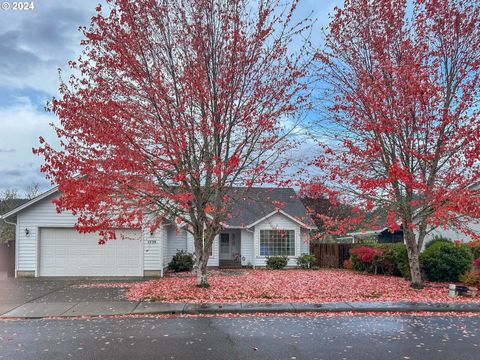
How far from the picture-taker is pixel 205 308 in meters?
11.2

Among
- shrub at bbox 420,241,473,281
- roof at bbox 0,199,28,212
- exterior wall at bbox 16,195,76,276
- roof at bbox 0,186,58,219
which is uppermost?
roof at bbox 0,199,28,212

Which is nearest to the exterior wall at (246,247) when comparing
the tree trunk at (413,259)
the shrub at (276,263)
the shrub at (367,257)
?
the shrub at (276,263)

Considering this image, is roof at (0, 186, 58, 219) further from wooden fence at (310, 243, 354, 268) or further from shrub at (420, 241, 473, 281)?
shrub at (420, 241, 473, 281)

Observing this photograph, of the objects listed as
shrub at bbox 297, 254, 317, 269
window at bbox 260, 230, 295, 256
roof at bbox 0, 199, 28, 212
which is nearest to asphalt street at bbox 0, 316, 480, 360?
shrub at bbox 297, 254, 317, 269

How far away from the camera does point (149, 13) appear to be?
13516 mm

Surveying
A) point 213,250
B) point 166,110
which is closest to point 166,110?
point 166,110

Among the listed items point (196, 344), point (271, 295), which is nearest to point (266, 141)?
point (271, 295)

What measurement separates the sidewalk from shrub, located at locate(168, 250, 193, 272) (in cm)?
987

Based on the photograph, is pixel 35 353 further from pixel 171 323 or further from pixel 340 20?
pixel 340 20

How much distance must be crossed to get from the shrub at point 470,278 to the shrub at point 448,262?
11.1 inches

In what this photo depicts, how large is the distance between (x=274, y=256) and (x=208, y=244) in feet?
Answer: 34.7

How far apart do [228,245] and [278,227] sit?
3175 mm

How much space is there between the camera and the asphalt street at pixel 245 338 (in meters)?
7.04

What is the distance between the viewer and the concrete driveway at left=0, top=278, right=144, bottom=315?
1279cm
